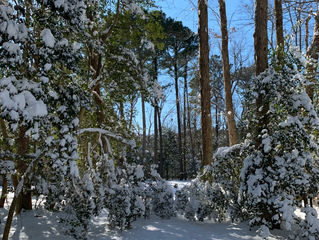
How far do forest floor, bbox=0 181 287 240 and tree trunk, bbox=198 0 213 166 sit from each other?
1.61 m

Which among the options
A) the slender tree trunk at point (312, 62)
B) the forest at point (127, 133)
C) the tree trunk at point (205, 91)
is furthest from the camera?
the tree trunk at point (205, 91)

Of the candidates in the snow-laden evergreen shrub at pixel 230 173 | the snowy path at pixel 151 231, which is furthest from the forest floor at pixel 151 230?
the snow-laden evergreen shrub at pixel 230 173

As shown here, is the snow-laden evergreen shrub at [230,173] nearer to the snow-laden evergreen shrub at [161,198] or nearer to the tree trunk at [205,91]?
the tree trunk at [205,91]

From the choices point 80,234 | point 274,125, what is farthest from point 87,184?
point 274,125

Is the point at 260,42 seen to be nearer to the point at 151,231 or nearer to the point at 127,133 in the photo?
the point at 127,133

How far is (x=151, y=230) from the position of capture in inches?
207

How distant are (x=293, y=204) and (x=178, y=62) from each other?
618 inches

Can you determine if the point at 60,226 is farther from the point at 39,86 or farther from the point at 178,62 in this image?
the point at 178,62

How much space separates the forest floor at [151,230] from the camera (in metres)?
4.74

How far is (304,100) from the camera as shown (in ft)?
13.3

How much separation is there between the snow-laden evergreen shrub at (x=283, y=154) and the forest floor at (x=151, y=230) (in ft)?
2.32

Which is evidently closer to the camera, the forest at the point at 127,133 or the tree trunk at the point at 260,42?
the forest at the point at 127,133

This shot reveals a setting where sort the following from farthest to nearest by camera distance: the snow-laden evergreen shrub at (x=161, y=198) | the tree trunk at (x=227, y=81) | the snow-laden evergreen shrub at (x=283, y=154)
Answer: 1. the tree trunk at (x=227, y=81)
2. the snow-laden evergreen shrub at (x=161, y=198)
3. the snow-laden evergreen shrub at (x=283, y=154)

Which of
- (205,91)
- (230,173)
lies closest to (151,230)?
(230,173)
